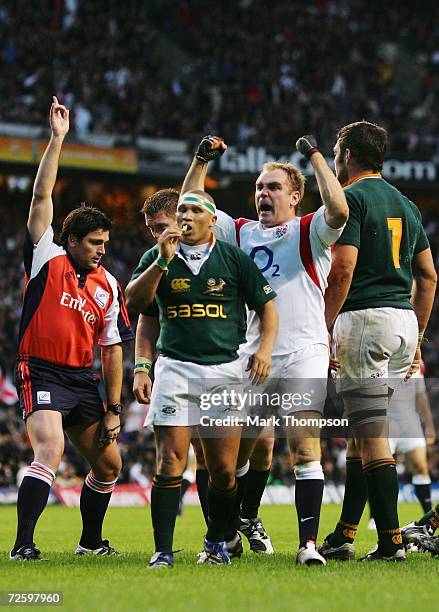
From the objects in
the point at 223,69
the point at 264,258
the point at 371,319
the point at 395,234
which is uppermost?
the point at 223,69

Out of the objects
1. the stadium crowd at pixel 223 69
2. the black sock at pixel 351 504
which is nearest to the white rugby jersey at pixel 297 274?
the black sock at pixel 351 504

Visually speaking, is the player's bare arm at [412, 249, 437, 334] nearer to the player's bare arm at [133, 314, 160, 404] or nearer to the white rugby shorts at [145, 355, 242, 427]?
the white rugby shorts at [145, 355, 242, 427]

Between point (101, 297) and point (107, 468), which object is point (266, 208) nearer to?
point (101, 297)

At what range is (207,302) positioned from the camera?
6672mm

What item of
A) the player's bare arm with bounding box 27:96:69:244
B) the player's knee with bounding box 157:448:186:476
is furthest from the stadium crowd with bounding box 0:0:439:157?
the player's knee with bounding box 157:448:186:476

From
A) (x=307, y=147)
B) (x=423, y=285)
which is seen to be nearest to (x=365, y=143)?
(x=307, y=147)

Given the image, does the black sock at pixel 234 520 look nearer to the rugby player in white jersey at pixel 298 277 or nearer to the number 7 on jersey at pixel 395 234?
the rugby player in white jersey at pixel 298 277

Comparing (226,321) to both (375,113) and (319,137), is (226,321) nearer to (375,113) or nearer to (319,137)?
(319,137)

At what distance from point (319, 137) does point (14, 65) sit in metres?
8.11

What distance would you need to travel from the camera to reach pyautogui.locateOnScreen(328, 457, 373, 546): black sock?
7.38m

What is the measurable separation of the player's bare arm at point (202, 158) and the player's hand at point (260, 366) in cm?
142

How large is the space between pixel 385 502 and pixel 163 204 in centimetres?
262

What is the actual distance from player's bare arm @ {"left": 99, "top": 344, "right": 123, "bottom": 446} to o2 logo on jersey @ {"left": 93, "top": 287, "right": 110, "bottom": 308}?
328mm

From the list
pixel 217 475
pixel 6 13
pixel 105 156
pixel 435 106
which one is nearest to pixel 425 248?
pixel 217 475
